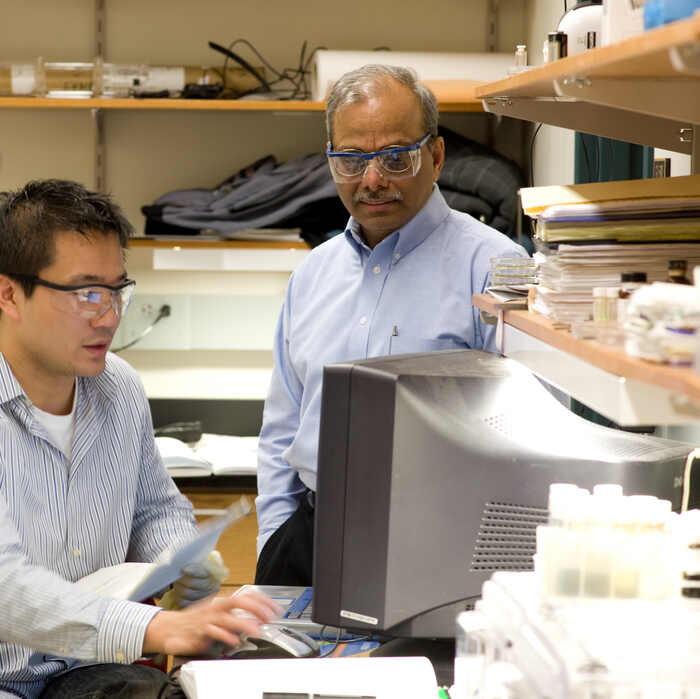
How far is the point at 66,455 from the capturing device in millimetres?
1843

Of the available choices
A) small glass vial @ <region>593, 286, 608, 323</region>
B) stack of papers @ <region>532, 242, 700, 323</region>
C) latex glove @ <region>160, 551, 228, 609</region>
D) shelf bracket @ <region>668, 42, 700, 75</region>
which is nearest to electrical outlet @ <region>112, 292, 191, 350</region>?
latex glove @ <region>160, 551, 228, 609</region>

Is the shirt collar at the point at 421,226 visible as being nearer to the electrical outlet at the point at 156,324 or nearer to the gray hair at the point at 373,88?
the gray hair at the point at 373,88

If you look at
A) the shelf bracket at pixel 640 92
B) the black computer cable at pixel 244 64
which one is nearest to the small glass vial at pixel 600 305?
the shelf bracket at pixel 640 92

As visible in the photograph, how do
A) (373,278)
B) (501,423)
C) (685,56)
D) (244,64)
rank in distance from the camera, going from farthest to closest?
(244,64) < (373,278) < (501,423) < (685,56)

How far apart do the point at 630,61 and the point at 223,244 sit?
7.79 feet

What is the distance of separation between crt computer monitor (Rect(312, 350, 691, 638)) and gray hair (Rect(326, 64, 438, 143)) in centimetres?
72

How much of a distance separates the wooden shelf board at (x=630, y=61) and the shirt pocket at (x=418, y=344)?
0.72 metres

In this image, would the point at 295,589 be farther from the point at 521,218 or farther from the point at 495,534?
the point at 521,218

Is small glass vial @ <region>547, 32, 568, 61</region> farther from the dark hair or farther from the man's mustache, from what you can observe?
the dark hair

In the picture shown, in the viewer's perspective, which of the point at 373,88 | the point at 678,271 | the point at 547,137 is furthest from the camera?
the point at 547,137

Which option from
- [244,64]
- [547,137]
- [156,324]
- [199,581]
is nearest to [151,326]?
[156,324]

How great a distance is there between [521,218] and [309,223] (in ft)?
2.00

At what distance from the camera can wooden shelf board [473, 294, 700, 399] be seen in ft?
2.69

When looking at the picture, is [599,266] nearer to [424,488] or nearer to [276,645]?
[424,488]
